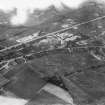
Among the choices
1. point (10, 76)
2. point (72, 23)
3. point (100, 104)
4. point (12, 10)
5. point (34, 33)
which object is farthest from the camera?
point (12, 10)

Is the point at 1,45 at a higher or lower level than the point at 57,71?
higher

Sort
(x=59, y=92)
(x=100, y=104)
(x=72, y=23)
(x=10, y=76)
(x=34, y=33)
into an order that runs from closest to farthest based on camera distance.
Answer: (x=100, y=104) → (x=59, y=92) → (x=10, y=76) → (x=34, y=33) → (x=72, y=23)

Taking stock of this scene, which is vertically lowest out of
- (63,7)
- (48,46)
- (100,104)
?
(100,104)

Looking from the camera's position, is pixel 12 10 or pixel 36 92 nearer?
pixel 36 92

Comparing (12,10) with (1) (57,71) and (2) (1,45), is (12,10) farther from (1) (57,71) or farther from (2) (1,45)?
(1) (57,71)

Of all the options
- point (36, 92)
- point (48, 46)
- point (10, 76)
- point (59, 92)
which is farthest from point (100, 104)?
point (48, 46)

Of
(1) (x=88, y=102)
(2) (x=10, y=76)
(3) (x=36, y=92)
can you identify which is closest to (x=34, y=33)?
(2) (x=10, y=76)
